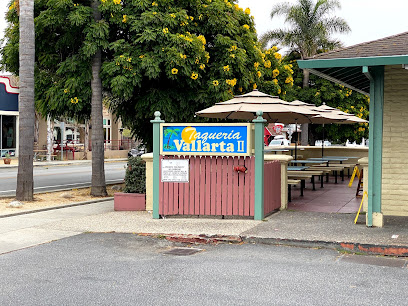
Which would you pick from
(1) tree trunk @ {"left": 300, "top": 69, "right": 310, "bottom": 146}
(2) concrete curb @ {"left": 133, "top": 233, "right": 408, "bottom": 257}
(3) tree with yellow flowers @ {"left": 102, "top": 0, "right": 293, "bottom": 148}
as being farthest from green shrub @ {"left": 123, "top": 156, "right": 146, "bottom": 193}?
(1) tree trunk @ {"left": 300, "top": 69, "right": 310, "bottom": 146}

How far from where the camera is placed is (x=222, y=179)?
34.3 ft

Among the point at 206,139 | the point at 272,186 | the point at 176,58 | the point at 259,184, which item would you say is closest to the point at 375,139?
the point at 259,184

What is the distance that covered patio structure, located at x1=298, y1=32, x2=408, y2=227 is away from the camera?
344 inches

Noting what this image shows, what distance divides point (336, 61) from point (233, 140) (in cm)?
270

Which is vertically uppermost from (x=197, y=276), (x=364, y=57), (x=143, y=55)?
(x=143, y=55)

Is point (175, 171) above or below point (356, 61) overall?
below

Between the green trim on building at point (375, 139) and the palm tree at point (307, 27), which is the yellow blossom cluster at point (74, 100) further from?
the palm tree at point (307, 27)

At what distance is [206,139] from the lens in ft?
34.4

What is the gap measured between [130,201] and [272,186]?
3.35 meters

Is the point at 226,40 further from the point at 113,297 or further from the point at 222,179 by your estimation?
the point at 113,297

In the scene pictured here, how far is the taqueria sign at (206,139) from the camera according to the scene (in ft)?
33.8

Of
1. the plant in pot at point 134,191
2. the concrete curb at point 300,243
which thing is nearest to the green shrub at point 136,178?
the plant in pot at point 134,191

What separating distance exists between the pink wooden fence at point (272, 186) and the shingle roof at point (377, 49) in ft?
9.20

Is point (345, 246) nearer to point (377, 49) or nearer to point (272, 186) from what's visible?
point (272, 186)
